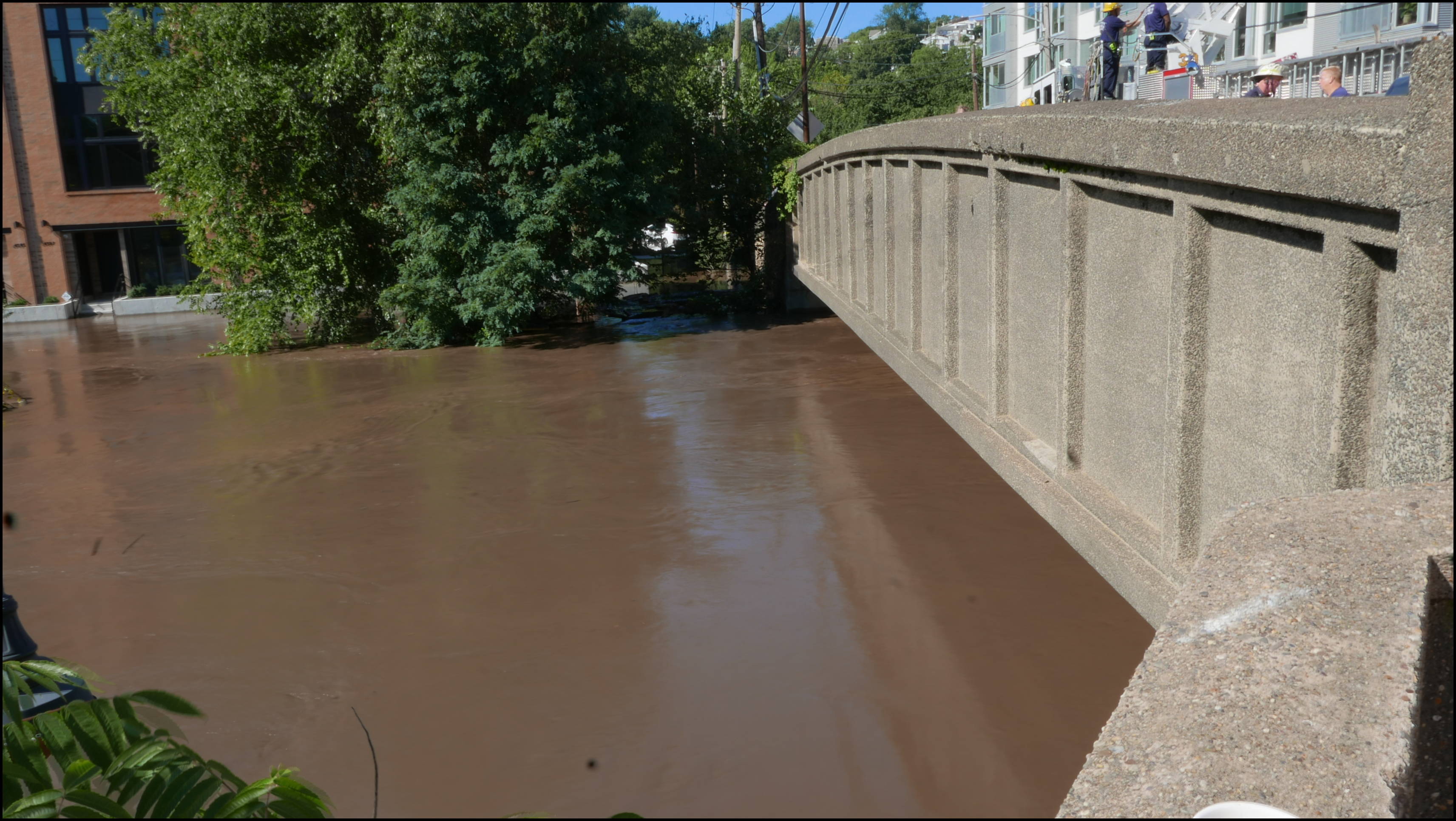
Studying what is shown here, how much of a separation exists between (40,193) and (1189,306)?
Answer: 37951mm

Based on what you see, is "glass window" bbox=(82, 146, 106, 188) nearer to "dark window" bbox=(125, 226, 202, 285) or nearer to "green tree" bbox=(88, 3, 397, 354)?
"dark window" bbox=(125, 226, 202, 285)

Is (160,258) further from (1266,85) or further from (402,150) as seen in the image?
(1266,85)

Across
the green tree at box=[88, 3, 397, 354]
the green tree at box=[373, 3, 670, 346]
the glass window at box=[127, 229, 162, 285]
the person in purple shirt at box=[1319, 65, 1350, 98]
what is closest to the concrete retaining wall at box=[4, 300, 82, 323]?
the glass window at box=[127, 229, 162, 285]

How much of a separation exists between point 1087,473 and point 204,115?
1949 cm

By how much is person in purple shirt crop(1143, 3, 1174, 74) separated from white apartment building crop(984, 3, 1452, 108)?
0.78m

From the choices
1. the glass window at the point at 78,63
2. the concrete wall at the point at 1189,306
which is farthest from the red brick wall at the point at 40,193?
the concrete wall at the point at 1189,306

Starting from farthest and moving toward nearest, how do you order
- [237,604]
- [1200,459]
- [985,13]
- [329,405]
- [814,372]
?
[985,13]
[814,372]
[329,405]
[237,604]
[1200,459]

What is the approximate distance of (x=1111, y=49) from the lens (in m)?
14.8

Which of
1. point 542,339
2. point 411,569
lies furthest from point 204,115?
point 411,569

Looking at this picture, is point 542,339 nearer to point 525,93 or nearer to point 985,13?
point 525,93

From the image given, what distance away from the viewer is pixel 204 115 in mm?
21094

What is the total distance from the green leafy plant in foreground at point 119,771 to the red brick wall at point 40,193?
3655cm

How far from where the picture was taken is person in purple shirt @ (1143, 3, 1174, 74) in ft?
51.9

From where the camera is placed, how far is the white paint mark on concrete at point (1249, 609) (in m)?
2.29
